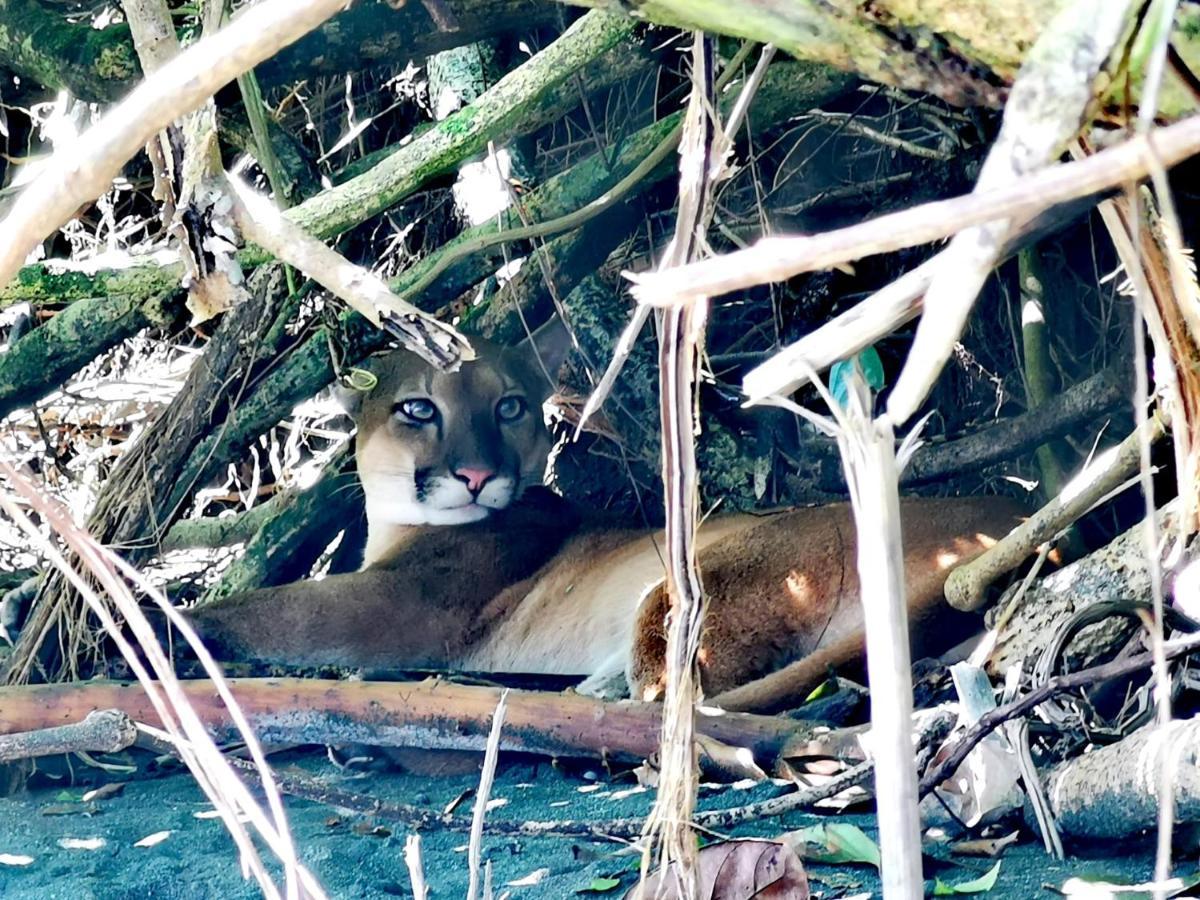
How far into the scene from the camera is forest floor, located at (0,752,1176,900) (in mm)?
2391

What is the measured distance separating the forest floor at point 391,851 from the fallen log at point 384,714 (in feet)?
0.43

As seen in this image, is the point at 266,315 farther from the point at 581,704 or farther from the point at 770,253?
the point at 770,253

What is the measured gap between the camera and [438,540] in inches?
200

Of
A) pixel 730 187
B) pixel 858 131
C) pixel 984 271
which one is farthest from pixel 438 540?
pixel 984 271

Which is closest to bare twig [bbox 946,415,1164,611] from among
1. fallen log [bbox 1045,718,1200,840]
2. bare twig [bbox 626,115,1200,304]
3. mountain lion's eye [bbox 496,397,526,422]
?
fallen log [bbox 1045,718,1200,840]

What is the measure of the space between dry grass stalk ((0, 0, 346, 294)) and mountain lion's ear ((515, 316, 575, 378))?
3.77m

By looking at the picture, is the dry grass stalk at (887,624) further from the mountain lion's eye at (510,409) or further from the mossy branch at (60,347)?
the mountain lion's eye at (510,409)

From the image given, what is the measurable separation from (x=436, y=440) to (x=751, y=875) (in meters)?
3.29

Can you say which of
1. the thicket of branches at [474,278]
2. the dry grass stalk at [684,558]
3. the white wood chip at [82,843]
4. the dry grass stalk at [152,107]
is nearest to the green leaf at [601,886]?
the dry grass stalk at [684,558]

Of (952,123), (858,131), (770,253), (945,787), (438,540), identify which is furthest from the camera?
(438,540)

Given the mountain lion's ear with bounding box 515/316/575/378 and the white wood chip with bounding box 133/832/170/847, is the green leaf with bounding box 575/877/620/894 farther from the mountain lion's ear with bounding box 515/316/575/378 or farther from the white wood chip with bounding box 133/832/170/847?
the mountain lion's ear with bounding box 515/316/575/378

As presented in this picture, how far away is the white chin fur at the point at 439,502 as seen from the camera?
17.0 feet

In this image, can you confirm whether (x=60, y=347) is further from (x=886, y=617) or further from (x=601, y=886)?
(x=886, y=617)

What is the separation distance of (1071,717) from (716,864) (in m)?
0.94
